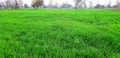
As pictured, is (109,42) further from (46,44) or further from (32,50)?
(32,50)

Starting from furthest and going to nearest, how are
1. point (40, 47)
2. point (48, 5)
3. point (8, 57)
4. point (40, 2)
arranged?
point (48, 5) → point (40, 2) → point (40, 47) → point (8, 57)

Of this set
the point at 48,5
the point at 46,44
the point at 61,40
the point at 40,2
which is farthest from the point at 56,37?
the point at 48,5

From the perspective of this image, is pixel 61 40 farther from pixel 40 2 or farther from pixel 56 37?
pixel 40 2

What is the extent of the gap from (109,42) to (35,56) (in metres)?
3.05

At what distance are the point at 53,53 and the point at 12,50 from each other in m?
1.24

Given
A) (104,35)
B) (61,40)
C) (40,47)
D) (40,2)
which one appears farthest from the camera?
(40,2)

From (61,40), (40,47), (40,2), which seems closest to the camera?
(40,47)

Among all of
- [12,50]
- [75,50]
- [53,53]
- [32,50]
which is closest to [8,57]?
[12,50]

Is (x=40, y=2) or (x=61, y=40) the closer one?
(x=61, y=40)

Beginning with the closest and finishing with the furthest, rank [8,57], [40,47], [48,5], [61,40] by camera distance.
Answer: [8,57] → [40,47] → [61,40] → [48,5]

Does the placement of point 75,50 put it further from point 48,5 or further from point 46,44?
point 48,5

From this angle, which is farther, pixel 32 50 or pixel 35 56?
pixel 32 50

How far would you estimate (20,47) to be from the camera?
223 inches

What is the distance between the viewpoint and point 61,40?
6676 millimetres
